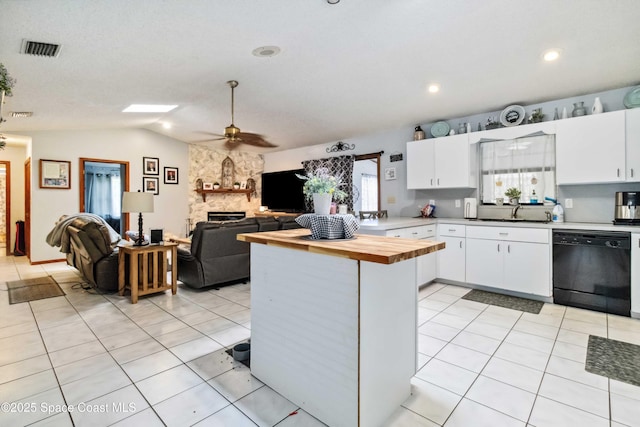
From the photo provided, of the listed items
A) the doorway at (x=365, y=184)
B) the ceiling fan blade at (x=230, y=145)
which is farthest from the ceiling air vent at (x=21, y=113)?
the doorway at (x=365, y=184)

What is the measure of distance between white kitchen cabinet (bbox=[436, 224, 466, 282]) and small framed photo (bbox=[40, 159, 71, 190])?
682 centimetres

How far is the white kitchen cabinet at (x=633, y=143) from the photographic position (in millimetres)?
3136

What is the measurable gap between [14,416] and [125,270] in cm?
246

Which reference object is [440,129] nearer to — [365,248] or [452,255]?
[452,255]

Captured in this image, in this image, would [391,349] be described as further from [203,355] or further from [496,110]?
[496,110]

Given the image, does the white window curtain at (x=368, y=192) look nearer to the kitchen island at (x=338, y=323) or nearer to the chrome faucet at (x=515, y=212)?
the chrome faucet at (x=515, y=212)

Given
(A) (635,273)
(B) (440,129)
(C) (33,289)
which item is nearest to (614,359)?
(A) (635,273)

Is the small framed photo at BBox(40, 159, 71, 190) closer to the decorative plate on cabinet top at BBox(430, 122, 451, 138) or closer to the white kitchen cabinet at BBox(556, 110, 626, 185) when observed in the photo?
the decorative plate on cabinet top at BBox(430, 122, 451, 138)

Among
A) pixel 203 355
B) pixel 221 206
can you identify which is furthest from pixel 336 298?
pixel 221 206

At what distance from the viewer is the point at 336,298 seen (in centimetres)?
156

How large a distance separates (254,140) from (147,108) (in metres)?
2.23

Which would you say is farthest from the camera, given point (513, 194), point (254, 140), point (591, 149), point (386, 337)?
point (254, 140)

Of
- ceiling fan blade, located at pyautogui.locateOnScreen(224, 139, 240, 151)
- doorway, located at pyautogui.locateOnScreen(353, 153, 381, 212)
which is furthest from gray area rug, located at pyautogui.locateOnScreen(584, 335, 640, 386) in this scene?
ceiling fan blade, located at pyautogui.locateOnScreen(224, 139, 240, 151)

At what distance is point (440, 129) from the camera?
4.62 meters
